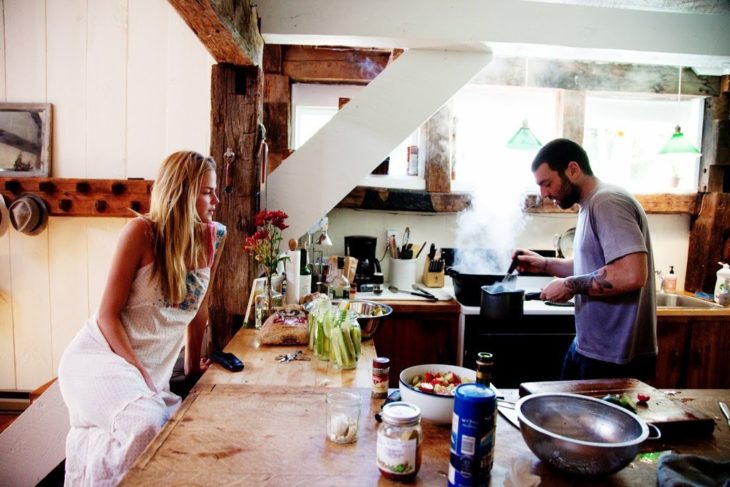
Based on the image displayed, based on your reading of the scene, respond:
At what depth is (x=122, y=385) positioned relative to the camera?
1.78m

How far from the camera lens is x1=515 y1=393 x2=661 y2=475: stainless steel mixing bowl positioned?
1.07 m

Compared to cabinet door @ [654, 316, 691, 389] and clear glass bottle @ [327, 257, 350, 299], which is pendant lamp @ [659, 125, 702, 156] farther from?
clear glass bottle @ [327, 257, 350, 299]

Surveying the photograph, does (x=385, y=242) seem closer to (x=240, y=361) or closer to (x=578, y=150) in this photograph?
(x=578, y=150)

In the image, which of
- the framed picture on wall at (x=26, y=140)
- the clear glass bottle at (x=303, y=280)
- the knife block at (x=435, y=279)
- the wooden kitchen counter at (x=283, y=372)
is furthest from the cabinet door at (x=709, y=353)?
the framed picture on wall at (x=26, y=140)

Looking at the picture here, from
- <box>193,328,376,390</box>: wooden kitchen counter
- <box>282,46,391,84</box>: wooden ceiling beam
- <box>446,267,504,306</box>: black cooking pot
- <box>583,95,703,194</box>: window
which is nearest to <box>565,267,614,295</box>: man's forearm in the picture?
<box>446,267,504,306</box>: black cooking pot

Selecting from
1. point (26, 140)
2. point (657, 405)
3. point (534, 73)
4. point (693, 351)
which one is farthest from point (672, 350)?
point (26, 140)

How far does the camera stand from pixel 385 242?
4016mm

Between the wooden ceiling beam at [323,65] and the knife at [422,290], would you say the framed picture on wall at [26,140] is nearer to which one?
the wooden ceiling beam at [323,65]

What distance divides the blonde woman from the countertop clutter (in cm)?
30

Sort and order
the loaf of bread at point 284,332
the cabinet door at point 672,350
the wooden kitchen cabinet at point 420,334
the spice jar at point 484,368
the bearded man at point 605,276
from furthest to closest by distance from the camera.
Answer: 1. the cabinet door at point 672,350
2. the wooden kitchen cabinet at point 420,334
3. the loaf of bread at point 284,332
4. the bearded man at point 605,276
5. the spice jar at point 484,368

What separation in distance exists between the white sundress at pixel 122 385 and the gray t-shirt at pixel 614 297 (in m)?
1.94

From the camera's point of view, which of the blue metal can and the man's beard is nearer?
the blue metal can

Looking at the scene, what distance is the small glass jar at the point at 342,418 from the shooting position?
1.31m

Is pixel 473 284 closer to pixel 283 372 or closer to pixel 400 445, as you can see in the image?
pixel 283 372
